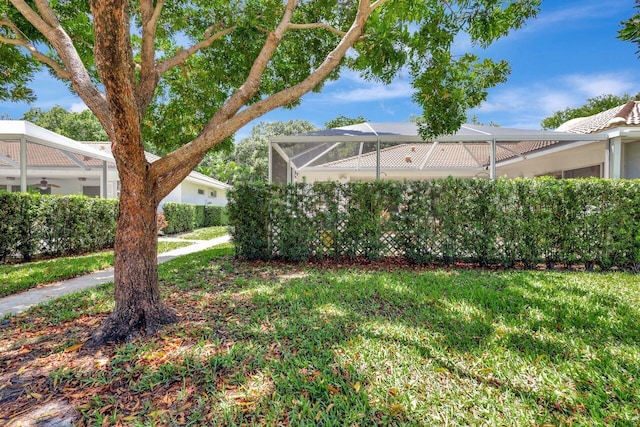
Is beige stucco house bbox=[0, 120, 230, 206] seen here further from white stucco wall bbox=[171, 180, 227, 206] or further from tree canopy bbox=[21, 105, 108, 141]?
tree canopy bbox=[21, 105, 108, 141]

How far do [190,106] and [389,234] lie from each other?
5.82m

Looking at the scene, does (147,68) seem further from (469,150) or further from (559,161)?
(559,161)

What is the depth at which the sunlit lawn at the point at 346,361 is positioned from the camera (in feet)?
7.13

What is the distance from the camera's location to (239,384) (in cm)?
245

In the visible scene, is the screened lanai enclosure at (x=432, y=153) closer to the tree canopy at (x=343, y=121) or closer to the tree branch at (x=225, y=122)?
the tree branch at (x=225, y=122)

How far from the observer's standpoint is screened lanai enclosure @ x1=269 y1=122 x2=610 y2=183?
8.35 metres

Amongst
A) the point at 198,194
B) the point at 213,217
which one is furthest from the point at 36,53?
the point at 198,194

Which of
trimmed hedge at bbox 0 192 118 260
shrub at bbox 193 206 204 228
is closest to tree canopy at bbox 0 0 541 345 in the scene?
trimmed hedge at bbox 0 192 118 260

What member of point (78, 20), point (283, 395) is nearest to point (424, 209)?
point (283, 395)

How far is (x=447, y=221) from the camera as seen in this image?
6777 millimetres

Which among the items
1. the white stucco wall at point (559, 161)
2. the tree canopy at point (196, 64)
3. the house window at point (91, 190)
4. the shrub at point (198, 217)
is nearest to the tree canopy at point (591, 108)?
the white stucco wall at point (559, 161)

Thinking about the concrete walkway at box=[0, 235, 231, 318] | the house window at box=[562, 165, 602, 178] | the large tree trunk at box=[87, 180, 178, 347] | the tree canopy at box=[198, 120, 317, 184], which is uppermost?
the tree canopy at box=[198, 120, 317, 184]

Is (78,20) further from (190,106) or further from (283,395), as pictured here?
(283,395)

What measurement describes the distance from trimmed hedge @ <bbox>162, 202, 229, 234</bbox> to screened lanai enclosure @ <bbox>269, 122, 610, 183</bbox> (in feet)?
14.5
